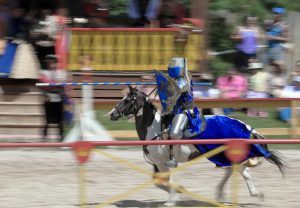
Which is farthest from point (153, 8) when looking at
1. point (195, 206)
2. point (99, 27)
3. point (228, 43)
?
point (195, 206)

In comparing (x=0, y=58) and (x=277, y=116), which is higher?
(x=0, y=58)

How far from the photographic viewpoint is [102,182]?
1061 cm

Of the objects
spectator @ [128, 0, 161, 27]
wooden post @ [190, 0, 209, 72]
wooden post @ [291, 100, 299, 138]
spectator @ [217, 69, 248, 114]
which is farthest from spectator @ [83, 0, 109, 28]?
wooden post @ [291, 100, 299, 138]

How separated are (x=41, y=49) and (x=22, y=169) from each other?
4409 mm

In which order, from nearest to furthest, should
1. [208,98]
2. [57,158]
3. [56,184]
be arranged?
[56,184]
[57,158]
[208,98]

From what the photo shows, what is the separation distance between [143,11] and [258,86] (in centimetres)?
318

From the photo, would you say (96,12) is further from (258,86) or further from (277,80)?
(277,80)

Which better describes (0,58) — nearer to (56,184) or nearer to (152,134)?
(56,184)

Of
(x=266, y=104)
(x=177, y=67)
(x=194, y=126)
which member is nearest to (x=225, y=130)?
(x=194, y=126)

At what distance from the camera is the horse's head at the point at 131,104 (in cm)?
938

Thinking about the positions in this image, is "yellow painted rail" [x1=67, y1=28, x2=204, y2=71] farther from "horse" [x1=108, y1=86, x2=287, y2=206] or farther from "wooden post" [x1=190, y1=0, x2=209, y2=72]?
"horse" [x1=108, y1=86, x2=287, y2=206]

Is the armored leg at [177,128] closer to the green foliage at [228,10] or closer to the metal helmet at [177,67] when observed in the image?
the metal helmet at [177,67]

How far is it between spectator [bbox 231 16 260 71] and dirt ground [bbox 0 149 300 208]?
12.4ft

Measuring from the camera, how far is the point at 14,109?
15109mm
